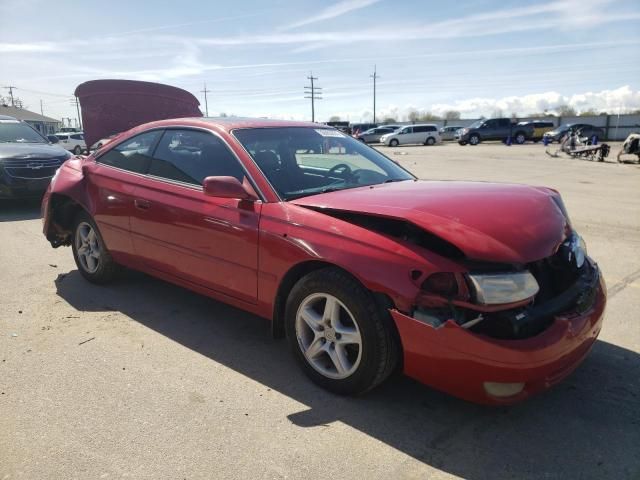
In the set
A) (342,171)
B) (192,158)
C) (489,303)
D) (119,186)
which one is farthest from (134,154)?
(489,303)

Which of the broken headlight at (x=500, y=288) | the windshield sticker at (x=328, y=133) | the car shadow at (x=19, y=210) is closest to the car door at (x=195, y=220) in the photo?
the windshield sticker at (x=328, y=133)

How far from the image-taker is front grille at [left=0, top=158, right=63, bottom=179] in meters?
8.45

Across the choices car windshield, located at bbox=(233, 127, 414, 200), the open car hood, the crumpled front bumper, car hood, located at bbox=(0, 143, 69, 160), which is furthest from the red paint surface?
car hood, located at bbox=(0, 143, 69, 160)

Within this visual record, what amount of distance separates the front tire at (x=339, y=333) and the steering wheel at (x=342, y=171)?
110 centimetres

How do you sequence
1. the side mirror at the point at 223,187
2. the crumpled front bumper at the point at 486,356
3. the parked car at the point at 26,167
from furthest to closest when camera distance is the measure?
the parked car at the point at 26,167 < the side mirror at the point at 223,187 < the crumpled front bumper at the point at 486,356

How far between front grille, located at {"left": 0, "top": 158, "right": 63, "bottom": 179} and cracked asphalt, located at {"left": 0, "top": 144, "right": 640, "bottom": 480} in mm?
5242

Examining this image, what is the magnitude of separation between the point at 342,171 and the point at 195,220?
3.79 feet

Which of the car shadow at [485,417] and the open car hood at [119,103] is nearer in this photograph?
the car shadow at [485,417]

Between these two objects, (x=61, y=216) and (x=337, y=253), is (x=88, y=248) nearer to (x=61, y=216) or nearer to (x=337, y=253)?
(x=61, y=216)

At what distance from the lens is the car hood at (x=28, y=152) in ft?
28.1

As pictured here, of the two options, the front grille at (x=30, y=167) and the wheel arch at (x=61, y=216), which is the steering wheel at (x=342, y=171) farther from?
the front grille at (x=30, y=167)

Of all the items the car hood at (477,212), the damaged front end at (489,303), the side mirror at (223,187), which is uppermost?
the side mirror at (223,187)

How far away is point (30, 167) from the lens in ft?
28.3

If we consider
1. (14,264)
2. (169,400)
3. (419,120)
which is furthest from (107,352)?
(419,120)
